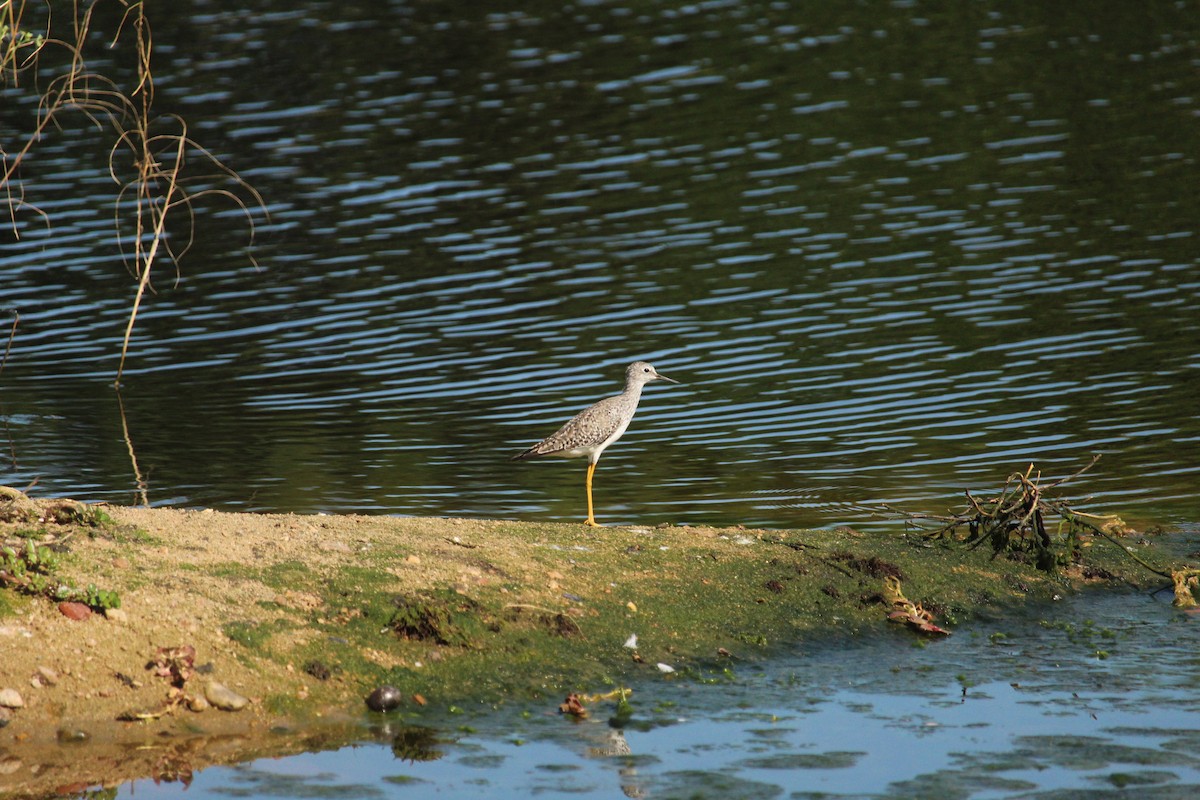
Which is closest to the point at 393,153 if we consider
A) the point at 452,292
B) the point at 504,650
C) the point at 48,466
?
the point at 452,292

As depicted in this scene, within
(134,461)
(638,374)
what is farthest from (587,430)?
(134,461)

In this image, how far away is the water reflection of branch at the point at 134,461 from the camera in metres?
12.8

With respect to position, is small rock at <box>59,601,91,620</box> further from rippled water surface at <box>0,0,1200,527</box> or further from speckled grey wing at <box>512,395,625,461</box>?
rippled water surface at <box>0,0,1200,527</box>

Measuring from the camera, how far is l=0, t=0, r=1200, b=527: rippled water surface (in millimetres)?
13547

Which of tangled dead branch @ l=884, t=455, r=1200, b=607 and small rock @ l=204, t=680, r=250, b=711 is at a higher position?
small rock @ l=204, t=680, r=250, b=711

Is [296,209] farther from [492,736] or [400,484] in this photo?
[492,736]

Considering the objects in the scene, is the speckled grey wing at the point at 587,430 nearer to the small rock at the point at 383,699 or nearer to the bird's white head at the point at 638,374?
the bird's white head at the point at 638,374

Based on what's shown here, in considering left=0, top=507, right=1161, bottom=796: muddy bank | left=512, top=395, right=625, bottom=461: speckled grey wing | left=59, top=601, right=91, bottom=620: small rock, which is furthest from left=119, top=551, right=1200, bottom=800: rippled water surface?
left=512, top=395, right=625, bottom=461: speckled grey wing

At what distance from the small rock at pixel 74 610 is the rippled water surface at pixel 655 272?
15.8ft

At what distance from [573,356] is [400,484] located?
4.35m

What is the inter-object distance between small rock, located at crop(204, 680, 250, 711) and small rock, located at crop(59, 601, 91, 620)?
0.70 meters

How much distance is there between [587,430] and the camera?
1138 centimetres

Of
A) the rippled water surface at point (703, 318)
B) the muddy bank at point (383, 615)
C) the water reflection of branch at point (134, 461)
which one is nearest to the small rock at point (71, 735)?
the muddy bank at point (383, 615)

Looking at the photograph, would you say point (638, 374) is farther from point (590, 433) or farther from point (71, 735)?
point (71, 735)
